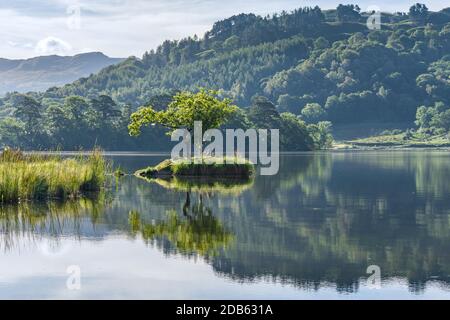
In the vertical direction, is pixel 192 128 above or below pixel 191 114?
below

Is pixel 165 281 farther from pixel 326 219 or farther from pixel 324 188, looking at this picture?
pixel 324 188

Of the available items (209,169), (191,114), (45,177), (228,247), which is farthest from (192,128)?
(228,247)

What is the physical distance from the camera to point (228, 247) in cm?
2991

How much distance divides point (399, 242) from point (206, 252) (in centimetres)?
872

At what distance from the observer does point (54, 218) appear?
1474 inches

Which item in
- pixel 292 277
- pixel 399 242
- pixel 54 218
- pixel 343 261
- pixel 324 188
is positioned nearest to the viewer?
pixel 292 277

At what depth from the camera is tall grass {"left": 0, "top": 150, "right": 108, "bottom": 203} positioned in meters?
43.2

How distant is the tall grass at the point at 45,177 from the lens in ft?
142

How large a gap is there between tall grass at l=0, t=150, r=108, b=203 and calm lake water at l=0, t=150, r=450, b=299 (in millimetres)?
1613

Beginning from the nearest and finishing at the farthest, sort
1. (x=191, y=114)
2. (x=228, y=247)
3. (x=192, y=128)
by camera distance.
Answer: (x=228, y=247) → (x=191, y=114) → (x=192, y=128)

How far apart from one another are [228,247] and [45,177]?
19921 millimetres

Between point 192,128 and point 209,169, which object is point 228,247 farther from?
point 192,128
